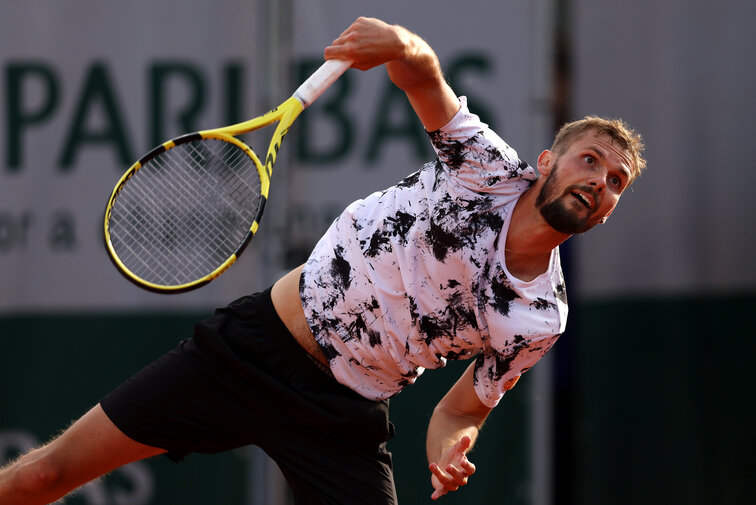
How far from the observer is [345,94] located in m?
4.84

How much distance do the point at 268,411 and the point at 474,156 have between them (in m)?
0.99

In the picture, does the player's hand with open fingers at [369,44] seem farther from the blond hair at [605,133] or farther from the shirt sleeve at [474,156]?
the blond hair at [605,133]

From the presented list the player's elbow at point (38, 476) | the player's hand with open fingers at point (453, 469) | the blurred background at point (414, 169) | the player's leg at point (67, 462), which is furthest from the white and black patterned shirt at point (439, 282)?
the blurred background at point (414, 169)

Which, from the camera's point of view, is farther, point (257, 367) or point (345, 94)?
point (345, 94)

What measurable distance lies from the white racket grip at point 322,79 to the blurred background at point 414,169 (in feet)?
6.13

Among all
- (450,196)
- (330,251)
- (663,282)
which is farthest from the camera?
(663,282)

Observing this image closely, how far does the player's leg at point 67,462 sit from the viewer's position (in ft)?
10.2

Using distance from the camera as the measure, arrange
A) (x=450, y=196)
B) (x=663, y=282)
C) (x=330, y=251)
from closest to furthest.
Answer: (x=450, y=196) → (x=330, y=251) → (x=663, y=282)

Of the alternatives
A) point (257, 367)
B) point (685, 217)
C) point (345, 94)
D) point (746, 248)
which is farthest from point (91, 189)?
point (746, 248)

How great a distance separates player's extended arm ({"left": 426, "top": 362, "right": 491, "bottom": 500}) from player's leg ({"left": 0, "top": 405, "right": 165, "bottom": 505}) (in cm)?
90

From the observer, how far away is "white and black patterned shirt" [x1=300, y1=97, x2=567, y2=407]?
290 cm

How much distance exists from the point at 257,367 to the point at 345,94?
6.55 ft

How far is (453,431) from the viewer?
3090 mm

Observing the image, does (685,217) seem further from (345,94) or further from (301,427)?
(301,427)
